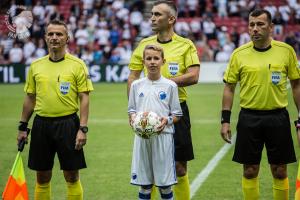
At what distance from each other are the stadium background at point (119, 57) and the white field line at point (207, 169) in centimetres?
9

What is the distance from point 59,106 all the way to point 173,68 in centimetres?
131

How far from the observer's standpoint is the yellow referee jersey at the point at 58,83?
753cm

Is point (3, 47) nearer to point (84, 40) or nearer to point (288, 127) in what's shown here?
point (84, 40)

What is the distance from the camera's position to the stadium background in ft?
37.2

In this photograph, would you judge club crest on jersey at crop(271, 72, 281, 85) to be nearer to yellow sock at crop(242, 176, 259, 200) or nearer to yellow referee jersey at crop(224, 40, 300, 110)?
yellow referee jersey at crop(224, 40, 300, 110)

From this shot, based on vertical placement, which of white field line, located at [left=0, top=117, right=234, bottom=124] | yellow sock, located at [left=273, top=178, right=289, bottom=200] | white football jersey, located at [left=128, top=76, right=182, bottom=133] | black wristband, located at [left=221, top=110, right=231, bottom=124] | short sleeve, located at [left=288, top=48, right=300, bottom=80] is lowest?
white field line, located at [left=0, top=117, right=234, bottom=124]

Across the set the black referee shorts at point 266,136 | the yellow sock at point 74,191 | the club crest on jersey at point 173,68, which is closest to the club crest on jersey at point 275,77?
the black referee shorts at point 266,136

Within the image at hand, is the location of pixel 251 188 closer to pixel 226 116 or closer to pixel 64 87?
pixel 226 116

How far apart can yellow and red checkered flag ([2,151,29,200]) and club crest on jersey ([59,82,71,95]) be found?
79cm

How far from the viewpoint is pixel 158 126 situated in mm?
7027

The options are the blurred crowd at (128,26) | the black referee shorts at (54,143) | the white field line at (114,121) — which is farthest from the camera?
the blurred crowd at (128,26)

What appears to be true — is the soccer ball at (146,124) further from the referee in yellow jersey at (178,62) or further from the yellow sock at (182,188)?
the yellow sock at (182,188)

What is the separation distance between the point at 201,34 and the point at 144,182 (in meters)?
24.0

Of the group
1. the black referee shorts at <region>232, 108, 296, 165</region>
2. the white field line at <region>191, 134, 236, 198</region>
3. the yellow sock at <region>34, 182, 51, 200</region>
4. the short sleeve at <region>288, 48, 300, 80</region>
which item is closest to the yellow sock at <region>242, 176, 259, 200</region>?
the black referee shorts at <region>232, 108, 296, 165</region>
